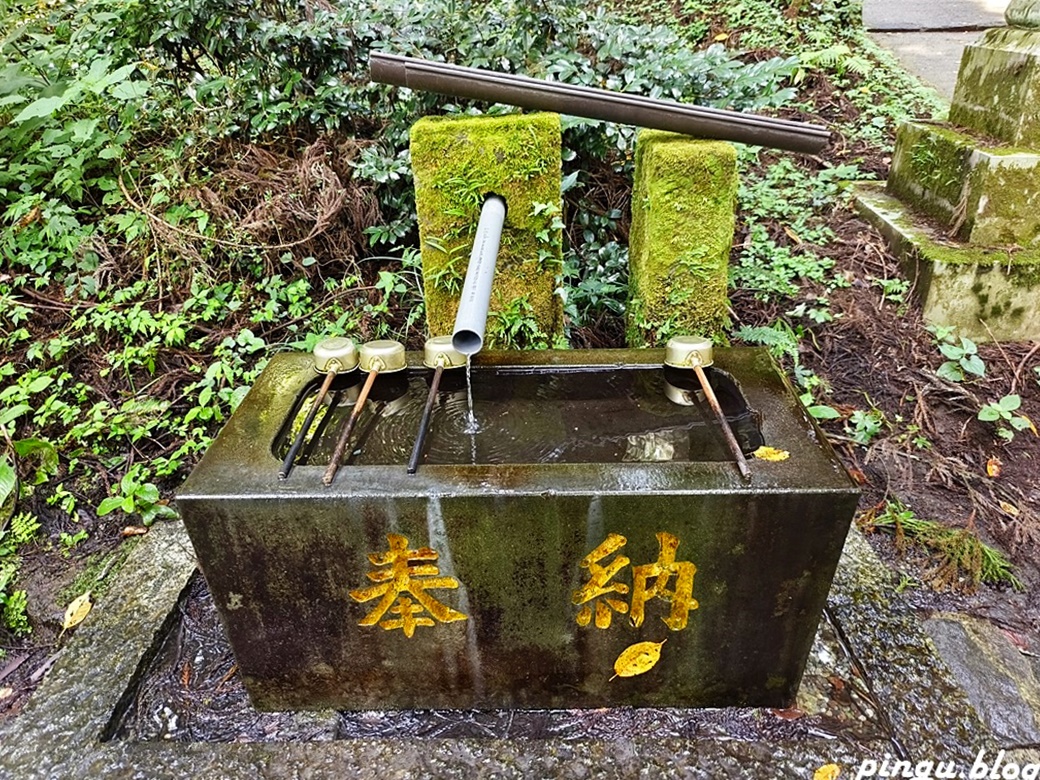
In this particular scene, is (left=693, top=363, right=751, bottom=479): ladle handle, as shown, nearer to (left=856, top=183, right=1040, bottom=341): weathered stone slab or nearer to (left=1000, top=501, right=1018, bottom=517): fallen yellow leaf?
(left=1000, top=501, right=1018, bottom=517): fallen yellow leaf

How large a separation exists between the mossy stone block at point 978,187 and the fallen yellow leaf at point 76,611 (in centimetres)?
472

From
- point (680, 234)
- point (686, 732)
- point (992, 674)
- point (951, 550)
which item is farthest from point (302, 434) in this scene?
point (951, 550)

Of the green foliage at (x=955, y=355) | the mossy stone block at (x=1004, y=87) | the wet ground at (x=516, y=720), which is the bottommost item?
the wet ground at (x=516, y=720)

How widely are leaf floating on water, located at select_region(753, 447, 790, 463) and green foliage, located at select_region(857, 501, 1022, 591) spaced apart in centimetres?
134

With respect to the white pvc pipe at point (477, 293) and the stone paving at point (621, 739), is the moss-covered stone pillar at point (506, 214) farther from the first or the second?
the stone paving at point (621, 739)

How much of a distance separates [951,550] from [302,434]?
2.59 meters

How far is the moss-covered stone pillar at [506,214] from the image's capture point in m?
2.61

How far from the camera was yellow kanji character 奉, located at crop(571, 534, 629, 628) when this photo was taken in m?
1.68

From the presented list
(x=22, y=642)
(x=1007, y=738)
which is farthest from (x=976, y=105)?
(x=22, y=642)

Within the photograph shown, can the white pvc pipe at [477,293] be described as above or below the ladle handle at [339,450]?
above

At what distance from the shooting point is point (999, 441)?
122 inches

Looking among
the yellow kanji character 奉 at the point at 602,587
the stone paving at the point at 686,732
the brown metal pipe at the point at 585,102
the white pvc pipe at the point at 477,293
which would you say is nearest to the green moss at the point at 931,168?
the brown metal pipe at the point at 585,102

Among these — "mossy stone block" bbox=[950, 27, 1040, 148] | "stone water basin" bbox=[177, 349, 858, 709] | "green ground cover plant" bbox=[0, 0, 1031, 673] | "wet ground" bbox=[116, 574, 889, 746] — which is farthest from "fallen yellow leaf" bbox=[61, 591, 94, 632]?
"mossy stone block" bbox=[950, 27, 1040, 148]

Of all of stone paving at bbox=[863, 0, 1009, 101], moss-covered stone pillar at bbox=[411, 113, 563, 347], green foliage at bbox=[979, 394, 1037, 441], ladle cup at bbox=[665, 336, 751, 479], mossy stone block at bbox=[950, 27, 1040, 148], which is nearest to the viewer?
ladle cup at bbox=[665, 336, 751, 479]
